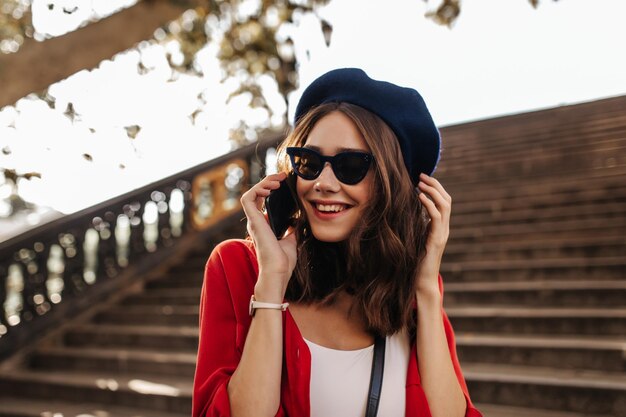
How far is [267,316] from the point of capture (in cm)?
162

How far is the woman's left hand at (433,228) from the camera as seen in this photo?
183 centimetres

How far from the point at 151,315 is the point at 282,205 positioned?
445 centimetres

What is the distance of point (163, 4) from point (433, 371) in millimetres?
3536

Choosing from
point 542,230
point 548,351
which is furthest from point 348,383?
point 542,230

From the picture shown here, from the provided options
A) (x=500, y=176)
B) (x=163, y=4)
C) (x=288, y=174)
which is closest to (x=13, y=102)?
(x=163, y=4)

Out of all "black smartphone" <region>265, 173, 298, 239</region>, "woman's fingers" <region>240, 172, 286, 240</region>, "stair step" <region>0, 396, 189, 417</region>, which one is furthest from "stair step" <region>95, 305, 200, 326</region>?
"woman's fingers" <region>240, 172, 286, 240</region>

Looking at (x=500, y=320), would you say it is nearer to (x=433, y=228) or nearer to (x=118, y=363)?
(x=433, y=228)

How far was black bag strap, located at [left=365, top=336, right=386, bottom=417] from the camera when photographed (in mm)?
1646

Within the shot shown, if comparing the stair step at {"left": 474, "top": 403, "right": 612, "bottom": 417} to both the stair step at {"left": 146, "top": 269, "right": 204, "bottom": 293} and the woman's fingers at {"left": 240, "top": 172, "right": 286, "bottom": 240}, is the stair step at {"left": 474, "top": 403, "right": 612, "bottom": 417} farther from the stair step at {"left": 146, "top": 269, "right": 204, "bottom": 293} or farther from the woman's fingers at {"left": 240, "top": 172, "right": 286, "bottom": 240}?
the stair step at {"left": 146, "top": 269, "right": 204, "bottom": 293}

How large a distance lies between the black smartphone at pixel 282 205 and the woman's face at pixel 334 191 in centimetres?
12

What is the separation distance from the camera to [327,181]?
1709 millimetres

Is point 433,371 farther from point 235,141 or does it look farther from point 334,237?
point 235,141

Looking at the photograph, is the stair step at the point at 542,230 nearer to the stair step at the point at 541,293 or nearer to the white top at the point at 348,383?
the stair step at the point at 541,293

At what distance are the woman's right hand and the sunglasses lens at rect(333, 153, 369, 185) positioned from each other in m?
0.20
